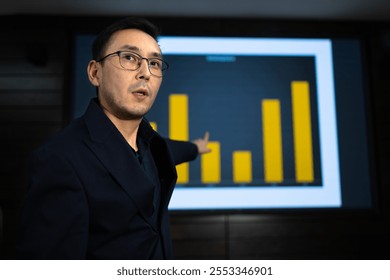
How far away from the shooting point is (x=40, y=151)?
520mm

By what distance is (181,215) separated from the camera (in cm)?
142

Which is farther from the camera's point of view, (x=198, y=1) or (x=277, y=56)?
(x=277, y=56)

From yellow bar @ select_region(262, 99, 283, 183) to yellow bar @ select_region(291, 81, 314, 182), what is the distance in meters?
0.08

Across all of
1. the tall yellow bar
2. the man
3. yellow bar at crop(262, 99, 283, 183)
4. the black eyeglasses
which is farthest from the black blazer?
yellow bar at crop(262, 99, 283, 183)

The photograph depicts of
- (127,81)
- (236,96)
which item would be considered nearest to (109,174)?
(127,81)

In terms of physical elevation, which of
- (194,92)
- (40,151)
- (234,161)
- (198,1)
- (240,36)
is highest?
(198,1)

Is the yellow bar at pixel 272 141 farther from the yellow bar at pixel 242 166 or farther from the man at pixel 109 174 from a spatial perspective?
the man at pixel 109 174

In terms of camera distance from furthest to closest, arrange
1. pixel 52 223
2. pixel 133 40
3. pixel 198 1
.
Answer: pixel 198 1, pixel 133 40, pixel 52 223

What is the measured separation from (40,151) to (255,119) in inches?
45.8

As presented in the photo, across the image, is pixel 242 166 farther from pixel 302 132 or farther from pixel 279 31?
pixel 279 31

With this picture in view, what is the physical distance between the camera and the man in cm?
49

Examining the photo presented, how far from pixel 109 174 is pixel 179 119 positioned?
0.95m
